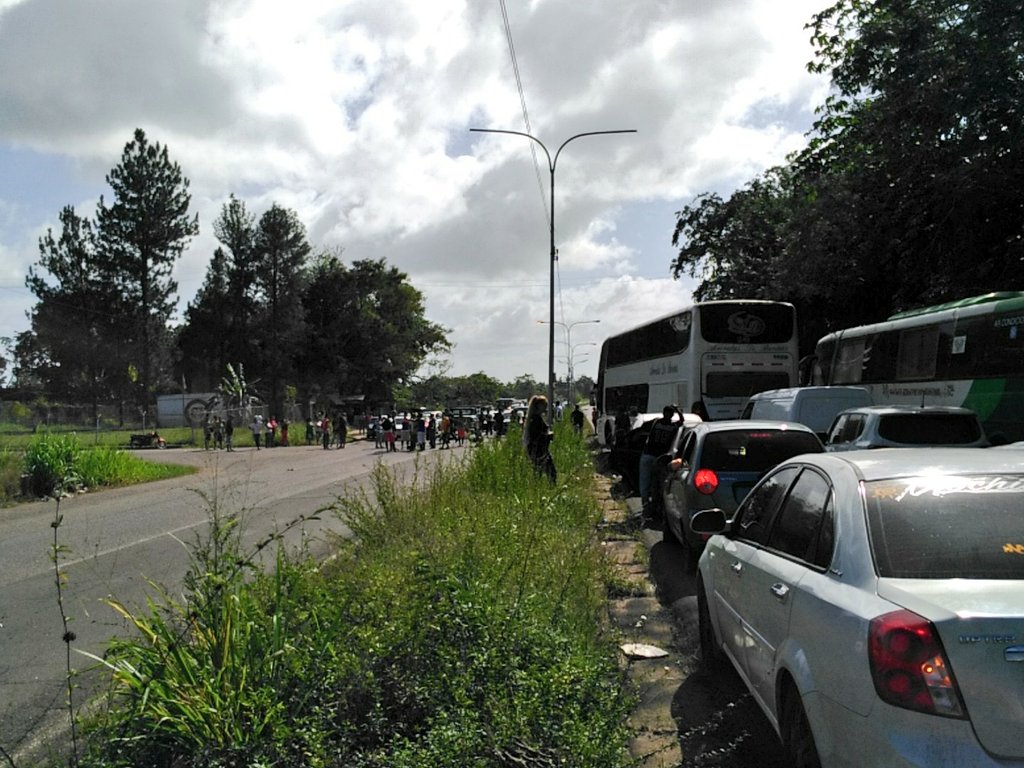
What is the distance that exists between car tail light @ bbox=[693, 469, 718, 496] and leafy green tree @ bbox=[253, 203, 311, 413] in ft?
201

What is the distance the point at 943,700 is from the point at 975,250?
19883 millimetres

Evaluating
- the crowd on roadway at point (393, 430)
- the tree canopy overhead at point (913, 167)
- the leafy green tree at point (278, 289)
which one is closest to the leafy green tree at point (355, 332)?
the leafy green tree at point (278, 289)

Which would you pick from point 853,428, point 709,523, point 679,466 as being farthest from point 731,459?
point 709,523

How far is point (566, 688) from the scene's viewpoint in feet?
11.7

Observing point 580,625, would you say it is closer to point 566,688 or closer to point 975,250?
point 566,688

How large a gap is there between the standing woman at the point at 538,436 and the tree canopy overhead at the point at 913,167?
10145 mm

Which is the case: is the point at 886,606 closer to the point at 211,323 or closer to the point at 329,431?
the point at 329,431

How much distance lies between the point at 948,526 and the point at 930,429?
8313 mm

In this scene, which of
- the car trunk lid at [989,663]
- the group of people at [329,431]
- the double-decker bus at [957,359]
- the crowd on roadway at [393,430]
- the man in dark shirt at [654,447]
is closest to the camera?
the car trunk lid at [989,663]

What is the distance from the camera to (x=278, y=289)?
6731 cm

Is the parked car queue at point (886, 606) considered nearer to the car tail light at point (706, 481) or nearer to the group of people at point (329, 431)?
the car tail light at point (706, 481)

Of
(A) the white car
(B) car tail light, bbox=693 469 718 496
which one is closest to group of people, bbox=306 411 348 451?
(B) car tail light, bbox=693 469 718 496

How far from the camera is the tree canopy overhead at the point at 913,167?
15.5 metres

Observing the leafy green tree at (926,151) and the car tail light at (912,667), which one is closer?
the car tail light at (912,667)
